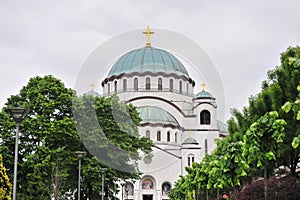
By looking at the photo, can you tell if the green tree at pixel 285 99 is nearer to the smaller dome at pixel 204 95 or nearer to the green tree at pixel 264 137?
the green tree at pixel 264 137

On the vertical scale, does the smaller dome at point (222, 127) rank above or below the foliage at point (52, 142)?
above

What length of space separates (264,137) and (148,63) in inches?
2218

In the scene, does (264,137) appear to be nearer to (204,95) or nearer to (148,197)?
(148,197)

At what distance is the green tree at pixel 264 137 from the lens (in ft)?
52.4

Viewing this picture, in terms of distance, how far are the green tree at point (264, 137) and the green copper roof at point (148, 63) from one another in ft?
180

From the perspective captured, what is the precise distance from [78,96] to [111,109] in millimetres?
2268

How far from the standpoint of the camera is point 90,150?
1185 inches

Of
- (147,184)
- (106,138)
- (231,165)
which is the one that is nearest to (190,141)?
(147,184)

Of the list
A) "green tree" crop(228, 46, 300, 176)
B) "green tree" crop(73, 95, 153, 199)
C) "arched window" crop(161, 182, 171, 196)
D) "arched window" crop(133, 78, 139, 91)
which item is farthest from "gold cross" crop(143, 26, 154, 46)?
"green tree" crop(228, 46, 300, 176)

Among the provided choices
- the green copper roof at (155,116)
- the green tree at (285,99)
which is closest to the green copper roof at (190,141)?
the green copper roof at (155,116)

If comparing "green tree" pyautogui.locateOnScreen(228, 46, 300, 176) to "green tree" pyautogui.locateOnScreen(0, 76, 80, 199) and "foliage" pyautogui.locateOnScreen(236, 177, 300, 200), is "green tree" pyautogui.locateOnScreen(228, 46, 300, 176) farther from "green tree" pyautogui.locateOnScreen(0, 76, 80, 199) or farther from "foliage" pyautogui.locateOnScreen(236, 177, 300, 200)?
"green tree" pyautogui.locateOnScreen(0, 76, 80, 199)

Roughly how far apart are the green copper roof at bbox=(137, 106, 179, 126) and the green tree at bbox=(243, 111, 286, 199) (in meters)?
48.3

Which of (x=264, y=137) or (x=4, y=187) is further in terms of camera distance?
(x=4, y=187)

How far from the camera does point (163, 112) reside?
67688 mm
